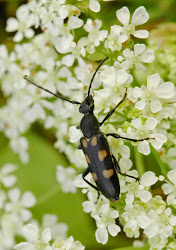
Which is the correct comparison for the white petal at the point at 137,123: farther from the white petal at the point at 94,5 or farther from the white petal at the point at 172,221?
the white petal at the point at 94,5

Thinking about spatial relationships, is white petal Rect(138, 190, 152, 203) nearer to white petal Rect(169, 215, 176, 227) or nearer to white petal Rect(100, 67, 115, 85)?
white petal Rect(169, 215, 176, 227)

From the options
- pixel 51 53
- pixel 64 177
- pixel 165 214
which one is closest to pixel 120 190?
pixel 165 214

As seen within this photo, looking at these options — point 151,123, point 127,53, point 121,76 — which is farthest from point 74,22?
point 151,123

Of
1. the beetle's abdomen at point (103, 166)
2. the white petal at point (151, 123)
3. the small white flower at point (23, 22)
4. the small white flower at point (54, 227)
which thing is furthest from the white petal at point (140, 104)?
the small white flower at point (54, 227)

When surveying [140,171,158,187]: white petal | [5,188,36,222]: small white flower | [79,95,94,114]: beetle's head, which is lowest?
[5,188,36,222]: small white flower

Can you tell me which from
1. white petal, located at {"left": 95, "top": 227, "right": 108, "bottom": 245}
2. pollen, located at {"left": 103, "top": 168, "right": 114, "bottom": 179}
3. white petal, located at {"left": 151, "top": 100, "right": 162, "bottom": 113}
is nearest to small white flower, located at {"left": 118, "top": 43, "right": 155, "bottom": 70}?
white petal, located at {"left": 151, "top": 100, "right": 162, "bottom": 113}
